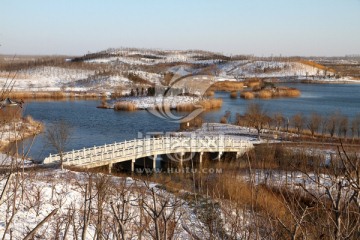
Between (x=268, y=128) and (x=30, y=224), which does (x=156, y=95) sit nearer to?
(x=268, y=128)

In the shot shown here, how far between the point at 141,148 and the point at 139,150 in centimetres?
17

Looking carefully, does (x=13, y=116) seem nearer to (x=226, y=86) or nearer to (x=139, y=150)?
(x=139, y=150)

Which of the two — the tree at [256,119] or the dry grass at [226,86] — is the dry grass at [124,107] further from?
the dry grass at [226,86]

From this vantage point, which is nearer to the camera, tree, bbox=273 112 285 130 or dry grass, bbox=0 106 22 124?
dry grass, bbox=0 106 22 124

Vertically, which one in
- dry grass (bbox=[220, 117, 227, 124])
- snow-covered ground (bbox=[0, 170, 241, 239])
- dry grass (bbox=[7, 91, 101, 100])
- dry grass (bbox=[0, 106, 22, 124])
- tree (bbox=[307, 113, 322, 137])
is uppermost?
dry grass (bbox=[0, 106, 22, 124])

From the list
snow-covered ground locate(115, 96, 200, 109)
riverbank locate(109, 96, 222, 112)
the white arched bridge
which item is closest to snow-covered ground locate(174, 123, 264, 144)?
the white arched bridge

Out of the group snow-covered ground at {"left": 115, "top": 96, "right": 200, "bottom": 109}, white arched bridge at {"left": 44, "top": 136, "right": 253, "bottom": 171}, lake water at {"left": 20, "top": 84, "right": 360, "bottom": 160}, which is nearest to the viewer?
white arched bridge at {"left": 44, "top": 136, "right": 253, "bottom": 171}

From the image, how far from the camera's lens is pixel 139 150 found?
21781 mm

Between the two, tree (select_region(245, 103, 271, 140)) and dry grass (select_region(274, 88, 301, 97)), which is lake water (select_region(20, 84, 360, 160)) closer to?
tree (select_region(245, 103, 271, 140))

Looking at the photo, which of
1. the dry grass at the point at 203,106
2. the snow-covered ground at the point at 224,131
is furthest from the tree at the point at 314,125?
the dry grass at the point at 203,106

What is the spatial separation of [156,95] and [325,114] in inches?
1068

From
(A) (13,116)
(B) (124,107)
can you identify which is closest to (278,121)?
(B) (124,107)

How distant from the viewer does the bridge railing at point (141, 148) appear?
19.2m

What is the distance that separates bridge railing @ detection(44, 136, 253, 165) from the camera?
757 inches
